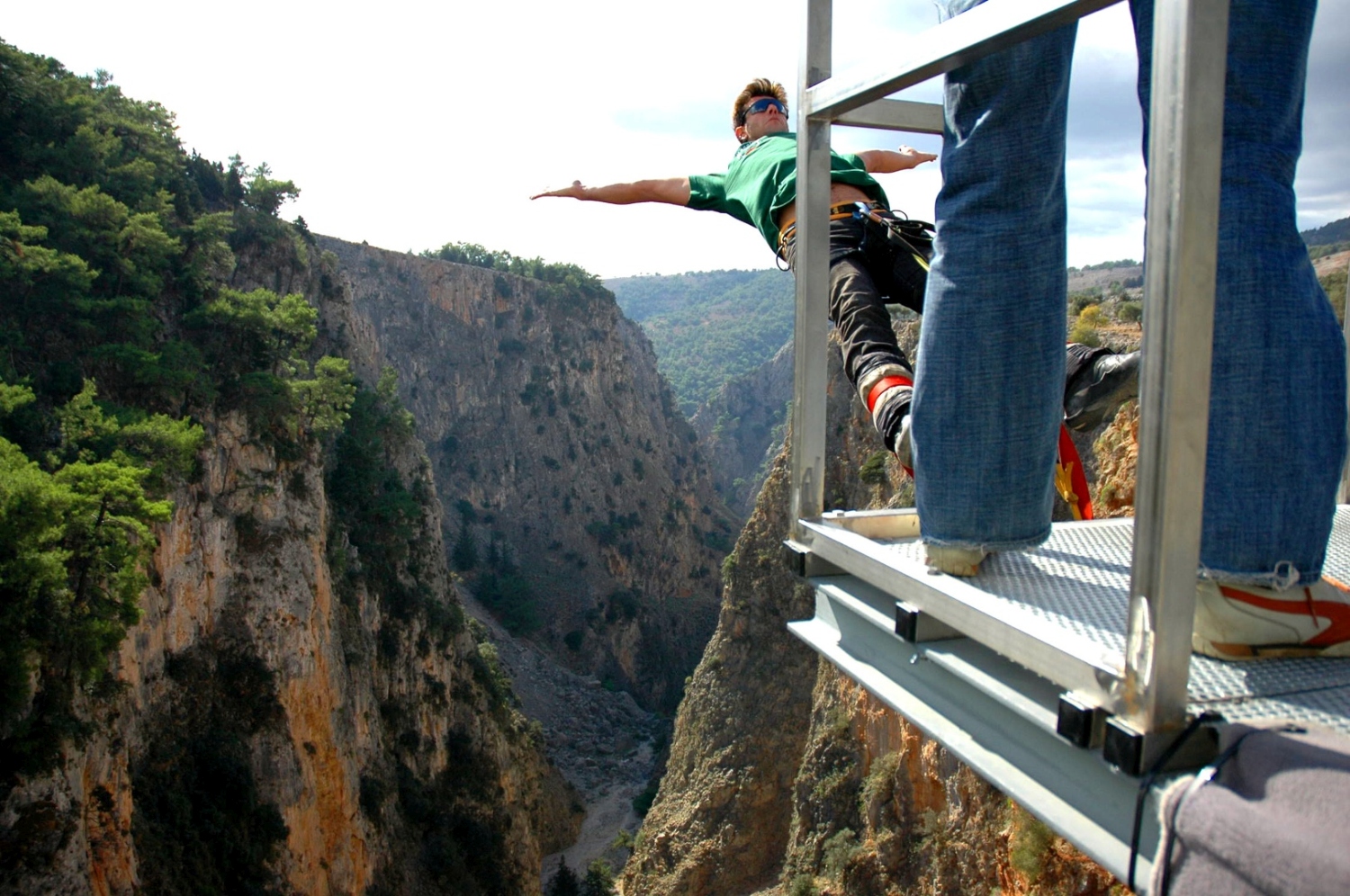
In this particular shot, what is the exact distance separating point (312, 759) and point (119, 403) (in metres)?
7.14

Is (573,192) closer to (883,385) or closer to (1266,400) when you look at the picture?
(883,385)

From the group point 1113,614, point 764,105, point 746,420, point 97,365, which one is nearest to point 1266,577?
point 1113,614

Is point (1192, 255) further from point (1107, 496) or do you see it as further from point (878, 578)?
point (1107, 496)

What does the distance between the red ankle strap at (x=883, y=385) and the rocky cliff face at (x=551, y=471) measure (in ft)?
143

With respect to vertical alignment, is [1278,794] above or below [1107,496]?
above

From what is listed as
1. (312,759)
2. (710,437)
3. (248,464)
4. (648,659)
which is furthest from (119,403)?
(710,437)

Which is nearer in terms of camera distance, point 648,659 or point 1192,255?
point 1192,255

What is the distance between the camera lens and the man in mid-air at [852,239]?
205 centimetres

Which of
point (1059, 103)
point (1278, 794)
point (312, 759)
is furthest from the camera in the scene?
point (312, 759)

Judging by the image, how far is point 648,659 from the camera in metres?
46.5

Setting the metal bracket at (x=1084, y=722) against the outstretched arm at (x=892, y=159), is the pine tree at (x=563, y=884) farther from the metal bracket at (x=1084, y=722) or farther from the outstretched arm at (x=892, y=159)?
the metal bracket at (x=1084, y=722)

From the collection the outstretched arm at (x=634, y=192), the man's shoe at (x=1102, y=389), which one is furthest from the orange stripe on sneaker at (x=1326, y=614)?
the outstretched arm at (x=634, y=192)

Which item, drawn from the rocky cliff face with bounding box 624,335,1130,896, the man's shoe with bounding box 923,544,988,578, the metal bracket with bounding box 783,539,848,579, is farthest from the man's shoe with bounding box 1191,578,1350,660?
the rocky cliff face with bounding box 624,335,1130,896

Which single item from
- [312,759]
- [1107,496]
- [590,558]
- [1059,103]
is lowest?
[590,558]
